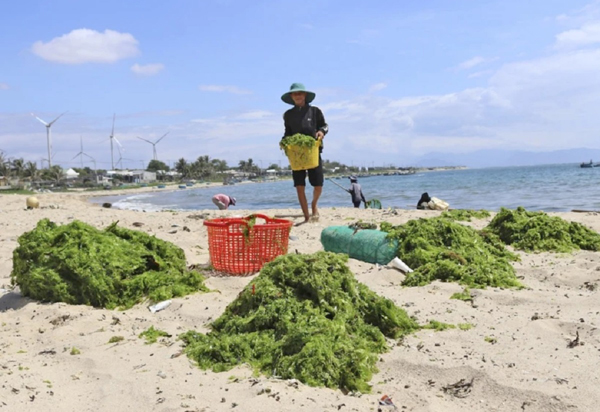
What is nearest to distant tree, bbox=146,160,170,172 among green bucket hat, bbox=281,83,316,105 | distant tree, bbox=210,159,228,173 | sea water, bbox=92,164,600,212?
distant tree, bbox=210,159,228,173

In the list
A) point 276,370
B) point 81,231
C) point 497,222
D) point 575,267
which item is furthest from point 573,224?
point 81,231

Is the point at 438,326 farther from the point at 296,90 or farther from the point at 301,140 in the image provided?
the point at 296,90

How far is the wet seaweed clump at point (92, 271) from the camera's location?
411 cm

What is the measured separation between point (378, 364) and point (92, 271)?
2.42m

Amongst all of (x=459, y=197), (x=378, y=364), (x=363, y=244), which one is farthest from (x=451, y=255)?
(x=459, y=197)

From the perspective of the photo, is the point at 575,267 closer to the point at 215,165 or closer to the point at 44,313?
the point at 44,313

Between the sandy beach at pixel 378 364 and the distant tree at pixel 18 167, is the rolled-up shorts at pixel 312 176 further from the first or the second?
the distant tree at pixel 18 167

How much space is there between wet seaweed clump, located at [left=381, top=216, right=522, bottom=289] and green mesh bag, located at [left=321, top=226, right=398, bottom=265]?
100mm

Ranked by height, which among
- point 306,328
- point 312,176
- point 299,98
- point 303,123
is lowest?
point 306,328

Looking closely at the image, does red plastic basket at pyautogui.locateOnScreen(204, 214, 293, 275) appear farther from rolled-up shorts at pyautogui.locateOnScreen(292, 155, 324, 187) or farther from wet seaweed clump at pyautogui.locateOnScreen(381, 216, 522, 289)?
rolled-up shorts at pyautogui.locateOnScreen(292, 155, 324, 187)

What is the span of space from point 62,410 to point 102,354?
684mm

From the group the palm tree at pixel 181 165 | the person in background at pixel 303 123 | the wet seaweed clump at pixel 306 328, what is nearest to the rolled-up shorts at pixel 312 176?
the person in background at pixel 303 123

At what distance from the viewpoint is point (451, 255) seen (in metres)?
4.88

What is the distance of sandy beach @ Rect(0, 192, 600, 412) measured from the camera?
2438 millimetres
